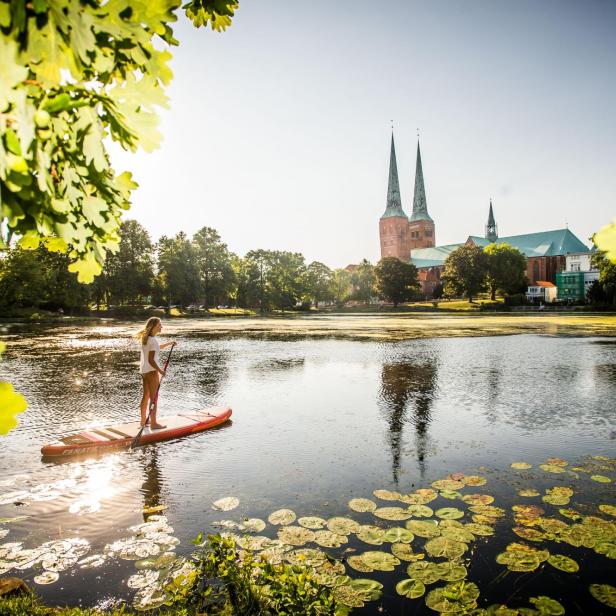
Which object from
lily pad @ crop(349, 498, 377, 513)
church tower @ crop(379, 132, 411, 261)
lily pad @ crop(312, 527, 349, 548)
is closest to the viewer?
lily pad @ crop(312, 527, 349, 548)

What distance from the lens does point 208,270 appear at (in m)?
83.1

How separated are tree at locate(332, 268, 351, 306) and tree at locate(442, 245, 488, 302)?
32835mm

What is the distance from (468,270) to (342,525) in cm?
8784

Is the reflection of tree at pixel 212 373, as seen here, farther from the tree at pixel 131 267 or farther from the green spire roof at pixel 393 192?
the green spire roof at pixel 393 192

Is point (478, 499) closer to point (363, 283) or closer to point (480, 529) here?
point (480, 529)

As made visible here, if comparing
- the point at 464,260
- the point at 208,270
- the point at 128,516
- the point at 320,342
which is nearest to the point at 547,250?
the point at 464,260

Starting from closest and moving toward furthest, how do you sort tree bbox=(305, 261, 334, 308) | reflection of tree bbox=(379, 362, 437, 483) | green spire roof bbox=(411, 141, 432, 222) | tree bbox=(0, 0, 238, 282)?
tree bbox=(0, 0, 238, 282), reflection of tree bbox=(379, 362, 437, 483), tree bbox=(305, 261, 334, 308), green spire roof bbox=(411, 141, 432, 222)

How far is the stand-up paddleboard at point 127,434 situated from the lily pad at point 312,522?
408 centimetres

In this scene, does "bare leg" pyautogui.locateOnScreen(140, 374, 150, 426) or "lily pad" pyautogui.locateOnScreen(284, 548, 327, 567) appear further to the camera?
"bare leg" pyautogui.locateOnScreen(140, 374, 150, 426)

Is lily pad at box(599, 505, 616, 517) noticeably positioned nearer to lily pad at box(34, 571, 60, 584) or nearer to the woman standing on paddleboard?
lily pad at box(34, 571, 60, 584)

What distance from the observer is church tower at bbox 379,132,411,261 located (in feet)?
447

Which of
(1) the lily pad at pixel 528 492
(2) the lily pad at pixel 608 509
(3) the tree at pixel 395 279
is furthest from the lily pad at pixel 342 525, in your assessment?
(3) the tree at pixel 395 279

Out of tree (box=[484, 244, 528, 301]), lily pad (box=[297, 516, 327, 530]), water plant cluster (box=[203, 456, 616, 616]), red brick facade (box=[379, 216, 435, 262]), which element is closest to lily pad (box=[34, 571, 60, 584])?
water plant cluster (box=[203, 456, 616, 616])

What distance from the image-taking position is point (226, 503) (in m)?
5.39
